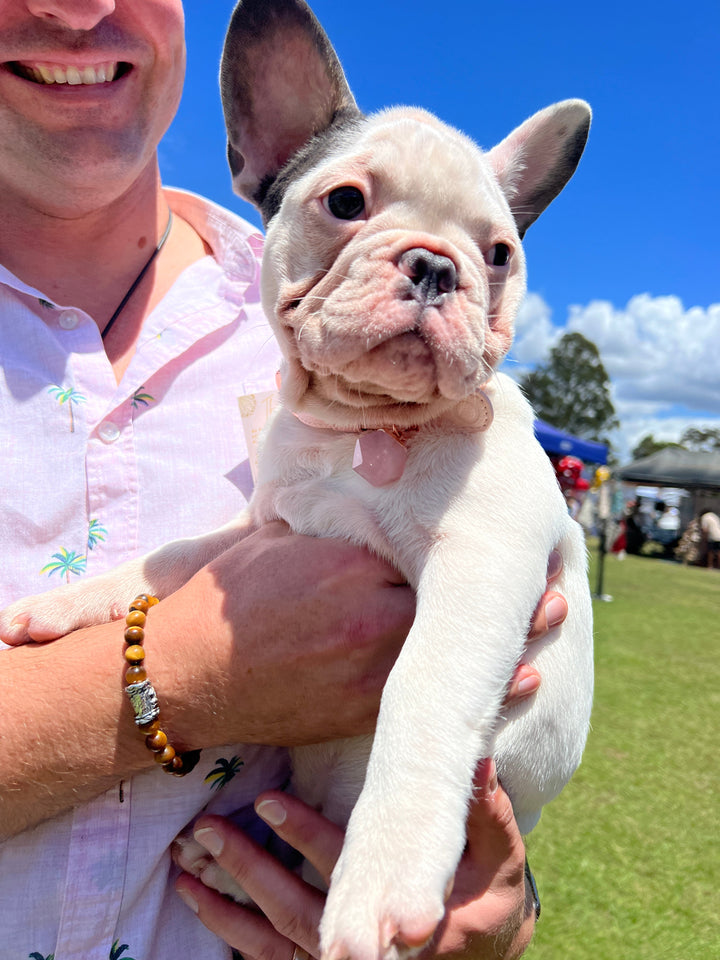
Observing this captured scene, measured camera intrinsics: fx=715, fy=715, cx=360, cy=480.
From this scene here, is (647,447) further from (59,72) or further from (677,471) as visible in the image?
(59,72)

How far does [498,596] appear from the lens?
1.48 metres

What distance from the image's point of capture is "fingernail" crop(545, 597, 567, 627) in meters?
1.80

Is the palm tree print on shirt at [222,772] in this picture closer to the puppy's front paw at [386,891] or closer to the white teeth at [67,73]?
the puppy's front paw at [386,891]

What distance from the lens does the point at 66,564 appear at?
195 centimetres

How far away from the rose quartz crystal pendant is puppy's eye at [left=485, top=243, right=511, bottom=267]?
1.75 feet

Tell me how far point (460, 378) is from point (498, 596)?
0.49 metres

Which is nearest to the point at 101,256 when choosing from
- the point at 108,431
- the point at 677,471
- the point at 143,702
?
the point at 108,431

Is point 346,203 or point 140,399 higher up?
point 346,203

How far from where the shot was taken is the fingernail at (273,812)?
1654 mm

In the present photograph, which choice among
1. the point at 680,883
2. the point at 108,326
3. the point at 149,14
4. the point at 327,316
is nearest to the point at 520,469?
the point at 327,316

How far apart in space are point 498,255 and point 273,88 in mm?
823

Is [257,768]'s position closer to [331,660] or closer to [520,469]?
[331,660]

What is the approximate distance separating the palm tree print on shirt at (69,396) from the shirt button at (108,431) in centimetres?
7

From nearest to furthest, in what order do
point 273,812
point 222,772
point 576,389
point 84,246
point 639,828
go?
1. point 273,812
2. point 222,772
3. point 84,246
4. point 639,828
5. point 576,389
